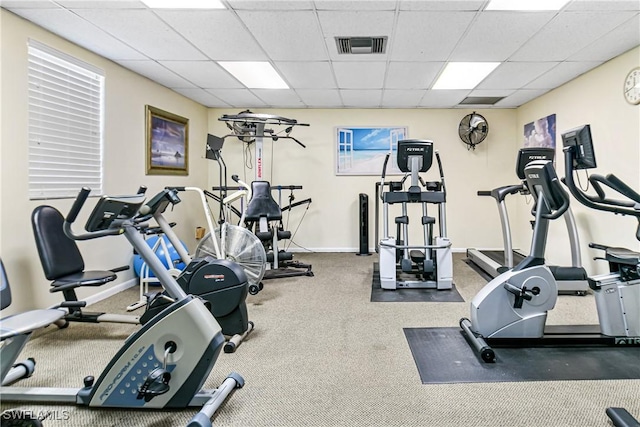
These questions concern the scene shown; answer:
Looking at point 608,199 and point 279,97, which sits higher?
point 279,97

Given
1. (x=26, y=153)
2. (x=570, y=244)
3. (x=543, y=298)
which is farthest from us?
(x=570, y=244)

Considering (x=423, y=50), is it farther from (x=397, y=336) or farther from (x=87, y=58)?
(x=87, y=58)

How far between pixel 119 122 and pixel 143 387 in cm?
322

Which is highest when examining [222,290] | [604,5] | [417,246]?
[604,5]

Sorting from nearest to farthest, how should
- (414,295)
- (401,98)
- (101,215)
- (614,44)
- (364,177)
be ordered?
1. (101,215)
2. (614,44)
3. (414,295)
4. (401,98)
5. (364,177)

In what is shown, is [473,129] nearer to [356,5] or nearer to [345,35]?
[345,35]

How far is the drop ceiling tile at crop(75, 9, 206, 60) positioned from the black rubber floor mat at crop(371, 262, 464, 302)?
316 cm

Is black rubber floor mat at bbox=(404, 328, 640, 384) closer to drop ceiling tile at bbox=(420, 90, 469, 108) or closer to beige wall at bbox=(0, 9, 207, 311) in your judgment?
beige wall at bbox=(0, 9, 207, 311)

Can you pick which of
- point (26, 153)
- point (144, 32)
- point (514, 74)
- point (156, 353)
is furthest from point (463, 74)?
point (26, 153)

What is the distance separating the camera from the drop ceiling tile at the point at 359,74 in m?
3.77

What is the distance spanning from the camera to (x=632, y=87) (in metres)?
3.29

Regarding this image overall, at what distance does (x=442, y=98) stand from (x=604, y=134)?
2.13 meters

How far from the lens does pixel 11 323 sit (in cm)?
149

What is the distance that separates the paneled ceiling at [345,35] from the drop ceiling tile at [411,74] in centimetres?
1
